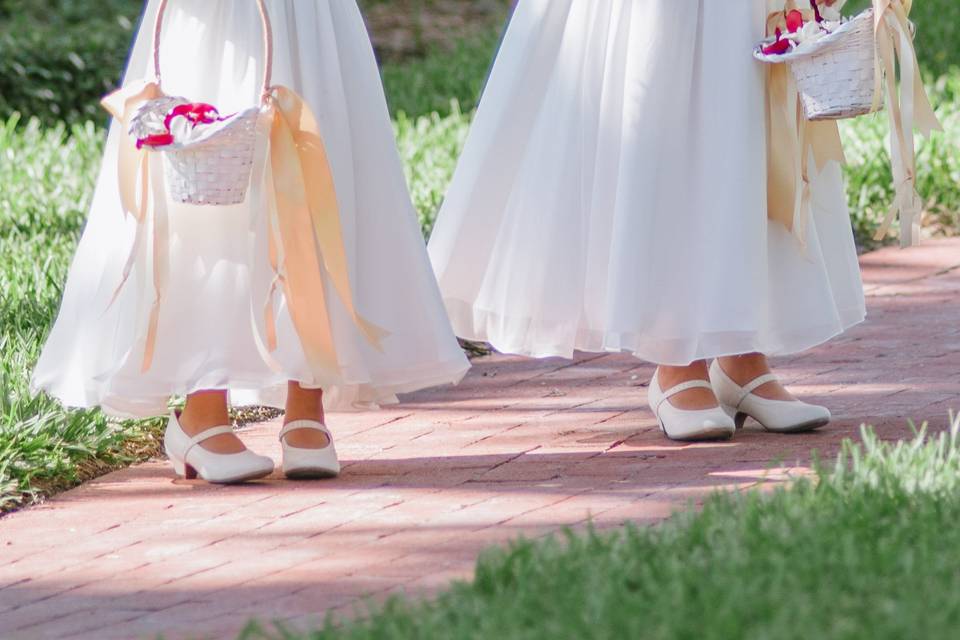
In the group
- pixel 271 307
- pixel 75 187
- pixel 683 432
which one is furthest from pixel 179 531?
pixel 75 187

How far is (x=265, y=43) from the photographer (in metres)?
3.75

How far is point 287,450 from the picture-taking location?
13.1 feet

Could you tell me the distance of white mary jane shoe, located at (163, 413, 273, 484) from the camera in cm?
397

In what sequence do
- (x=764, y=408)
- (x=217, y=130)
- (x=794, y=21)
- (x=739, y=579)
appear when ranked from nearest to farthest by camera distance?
(x=739, y=579) < (x=217, y=130) < (x=794, y=21) < (x=764, y=408)

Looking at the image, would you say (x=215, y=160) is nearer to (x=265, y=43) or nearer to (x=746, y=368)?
(x=265, y=43)

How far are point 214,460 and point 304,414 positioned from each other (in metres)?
0.25

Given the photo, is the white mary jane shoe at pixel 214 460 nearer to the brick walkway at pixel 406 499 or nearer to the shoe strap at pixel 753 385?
the brick walkway at pixel 406 499

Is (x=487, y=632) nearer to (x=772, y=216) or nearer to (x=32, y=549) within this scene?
(x=32, y=549)

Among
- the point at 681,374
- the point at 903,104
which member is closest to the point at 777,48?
the point at 903,104

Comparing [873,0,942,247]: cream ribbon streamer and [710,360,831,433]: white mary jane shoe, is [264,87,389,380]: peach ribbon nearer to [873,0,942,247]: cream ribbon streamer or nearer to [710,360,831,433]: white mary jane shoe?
[710,360,831,433]: white mary jane shoe

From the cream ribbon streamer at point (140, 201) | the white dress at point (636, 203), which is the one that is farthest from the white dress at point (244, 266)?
the white dress at point (636, 203)

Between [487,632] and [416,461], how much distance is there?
67.5 inches

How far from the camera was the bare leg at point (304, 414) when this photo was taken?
3.99 meters

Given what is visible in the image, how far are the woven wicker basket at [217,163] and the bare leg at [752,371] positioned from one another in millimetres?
1537
